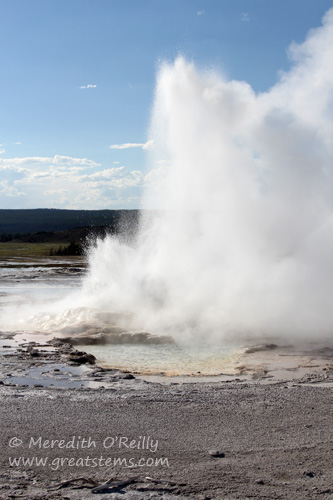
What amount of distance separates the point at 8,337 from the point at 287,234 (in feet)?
31.6

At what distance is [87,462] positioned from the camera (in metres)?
5.72

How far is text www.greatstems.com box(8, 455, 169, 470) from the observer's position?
565cm

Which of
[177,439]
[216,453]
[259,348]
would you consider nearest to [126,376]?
[177,439]

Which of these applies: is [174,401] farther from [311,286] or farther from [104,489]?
[311,286]

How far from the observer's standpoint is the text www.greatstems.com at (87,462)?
565cm

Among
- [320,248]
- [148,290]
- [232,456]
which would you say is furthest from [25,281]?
[232,456]

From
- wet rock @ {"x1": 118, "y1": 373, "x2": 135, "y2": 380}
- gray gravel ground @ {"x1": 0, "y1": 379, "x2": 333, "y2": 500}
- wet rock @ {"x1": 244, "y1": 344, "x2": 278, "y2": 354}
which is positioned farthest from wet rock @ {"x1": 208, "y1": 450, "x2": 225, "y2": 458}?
wet rock @ {"x1": 244, "y1": 344, "x2": 278, "y2": 354}

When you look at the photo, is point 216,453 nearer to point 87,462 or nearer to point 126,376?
point 87,462

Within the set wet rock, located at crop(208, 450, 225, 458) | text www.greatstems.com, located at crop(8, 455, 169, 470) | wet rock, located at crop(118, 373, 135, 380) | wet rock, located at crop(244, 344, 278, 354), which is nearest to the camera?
text www.greatstems.com, located at crop(8, 455, 169, 470)

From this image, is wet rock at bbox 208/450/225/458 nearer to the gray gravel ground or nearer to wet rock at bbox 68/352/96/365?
the gray gravel ground

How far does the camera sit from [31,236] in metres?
94.9

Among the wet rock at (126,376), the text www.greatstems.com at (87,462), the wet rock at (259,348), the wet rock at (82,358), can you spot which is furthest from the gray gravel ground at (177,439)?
the wet rock at (259,348)

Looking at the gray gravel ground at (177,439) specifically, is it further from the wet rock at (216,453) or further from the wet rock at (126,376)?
the wet rock at (126,376)

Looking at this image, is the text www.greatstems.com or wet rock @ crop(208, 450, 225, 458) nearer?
the text www.greatstems.com
